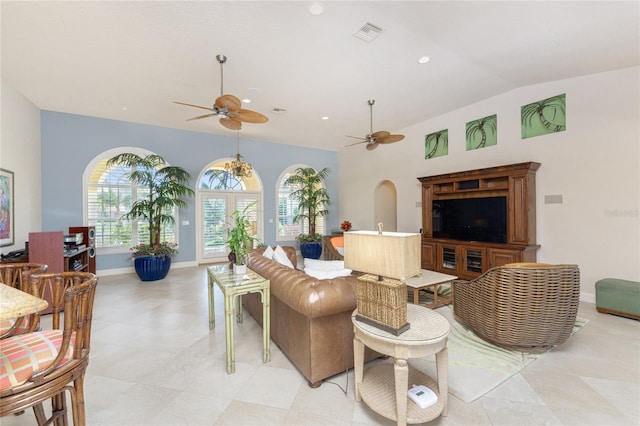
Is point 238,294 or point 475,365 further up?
point 238,294

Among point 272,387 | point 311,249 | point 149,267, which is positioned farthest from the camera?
point 311,249

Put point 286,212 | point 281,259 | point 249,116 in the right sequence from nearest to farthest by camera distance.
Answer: point 281,259 < point 249,116 < point 286,212

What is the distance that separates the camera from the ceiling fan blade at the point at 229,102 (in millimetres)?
3115

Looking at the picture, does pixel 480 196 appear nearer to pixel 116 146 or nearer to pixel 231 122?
pixel 231 122

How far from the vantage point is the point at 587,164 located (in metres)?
3.84

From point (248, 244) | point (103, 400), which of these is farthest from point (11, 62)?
point (103, 400)

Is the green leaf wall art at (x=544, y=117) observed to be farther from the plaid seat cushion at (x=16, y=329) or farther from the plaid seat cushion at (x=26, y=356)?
the plaid seat cushion at (x=16, y=329)

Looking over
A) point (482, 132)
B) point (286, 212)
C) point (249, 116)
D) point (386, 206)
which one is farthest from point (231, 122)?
point (386, 206)

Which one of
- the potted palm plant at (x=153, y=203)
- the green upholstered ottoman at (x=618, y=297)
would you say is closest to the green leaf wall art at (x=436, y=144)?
the green upholstered ottoman at (x=618, y=297)

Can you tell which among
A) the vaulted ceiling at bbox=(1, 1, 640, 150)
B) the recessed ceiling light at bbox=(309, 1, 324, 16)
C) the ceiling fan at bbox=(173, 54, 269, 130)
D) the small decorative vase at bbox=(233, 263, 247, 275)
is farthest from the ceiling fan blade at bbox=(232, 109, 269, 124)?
the small decorative vase at bbox=(233, 263, 247, 275)

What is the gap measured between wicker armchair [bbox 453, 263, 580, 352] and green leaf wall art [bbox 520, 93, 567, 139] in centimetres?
289

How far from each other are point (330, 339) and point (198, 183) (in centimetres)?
585

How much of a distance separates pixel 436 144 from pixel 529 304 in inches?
168

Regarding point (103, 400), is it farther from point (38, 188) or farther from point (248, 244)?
point (38, 188)
